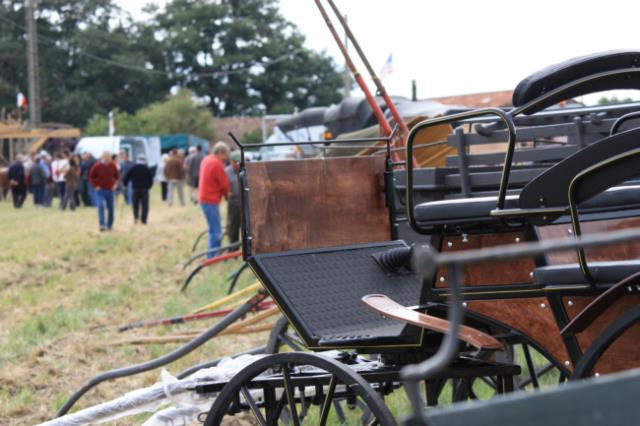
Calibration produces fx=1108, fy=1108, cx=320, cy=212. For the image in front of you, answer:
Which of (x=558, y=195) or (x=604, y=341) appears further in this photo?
(x=558, y=195)

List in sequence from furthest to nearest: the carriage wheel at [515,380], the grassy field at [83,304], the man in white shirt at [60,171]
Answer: the man in white shirt at [60,171]
the grassy field at [83,304]
the carriage wheel at [515,380]

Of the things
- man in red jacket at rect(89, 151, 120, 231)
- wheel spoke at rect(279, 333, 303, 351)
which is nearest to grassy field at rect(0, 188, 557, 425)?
man in red jacket at rect(89, 151, 120, 231)

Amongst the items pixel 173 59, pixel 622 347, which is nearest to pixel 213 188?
pixel 622 347

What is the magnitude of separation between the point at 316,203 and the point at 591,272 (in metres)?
2.45

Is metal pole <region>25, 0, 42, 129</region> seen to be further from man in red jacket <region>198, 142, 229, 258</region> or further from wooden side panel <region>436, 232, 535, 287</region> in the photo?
wooden side panel <region>436, 232, 535, 287</region>

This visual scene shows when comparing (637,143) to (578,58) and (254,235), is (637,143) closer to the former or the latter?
(578,58)

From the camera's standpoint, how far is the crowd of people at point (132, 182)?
16.0 metres

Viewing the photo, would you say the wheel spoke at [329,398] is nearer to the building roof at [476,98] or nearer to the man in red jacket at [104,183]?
the man in red jacket at [104,183]

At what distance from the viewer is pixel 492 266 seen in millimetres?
3561

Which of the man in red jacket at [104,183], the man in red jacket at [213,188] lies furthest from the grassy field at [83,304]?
the man in red jacket at [213,188]

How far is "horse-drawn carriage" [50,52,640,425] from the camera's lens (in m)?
3.03

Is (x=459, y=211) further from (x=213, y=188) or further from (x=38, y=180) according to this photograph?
(x=38, y=180)

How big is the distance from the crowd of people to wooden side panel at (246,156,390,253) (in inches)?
337

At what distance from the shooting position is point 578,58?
333cm
